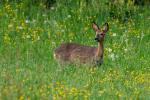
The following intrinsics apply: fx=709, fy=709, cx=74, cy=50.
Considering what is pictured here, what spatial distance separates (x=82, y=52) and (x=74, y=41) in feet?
7.04

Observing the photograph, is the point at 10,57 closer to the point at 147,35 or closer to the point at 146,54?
the point at 146,54

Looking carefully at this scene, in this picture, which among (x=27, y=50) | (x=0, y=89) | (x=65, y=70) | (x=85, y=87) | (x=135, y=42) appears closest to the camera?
(x=0, y=89)

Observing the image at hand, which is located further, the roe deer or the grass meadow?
the roe deer

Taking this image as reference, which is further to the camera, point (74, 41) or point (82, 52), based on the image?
point (74, 41)

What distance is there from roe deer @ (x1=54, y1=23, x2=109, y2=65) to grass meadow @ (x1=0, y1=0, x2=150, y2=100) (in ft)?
0.79

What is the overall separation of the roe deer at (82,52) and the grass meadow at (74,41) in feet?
0.79

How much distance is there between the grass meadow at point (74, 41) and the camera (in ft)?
34.6

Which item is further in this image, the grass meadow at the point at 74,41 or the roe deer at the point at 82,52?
the roe deer at the point at 82,52

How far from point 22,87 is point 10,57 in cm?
318

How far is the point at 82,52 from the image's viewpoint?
47.7 ft

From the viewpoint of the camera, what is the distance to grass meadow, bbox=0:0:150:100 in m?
10.5

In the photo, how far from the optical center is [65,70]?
41.6 ft

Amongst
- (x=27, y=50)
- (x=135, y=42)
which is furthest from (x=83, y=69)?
(x=135, y=42)

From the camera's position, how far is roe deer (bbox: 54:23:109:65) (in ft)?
46.9
